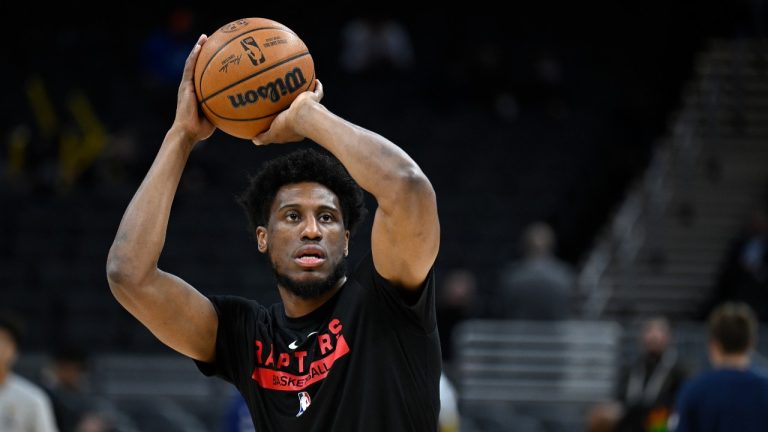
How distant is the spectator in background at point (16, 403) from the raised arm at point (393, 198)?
158 inches

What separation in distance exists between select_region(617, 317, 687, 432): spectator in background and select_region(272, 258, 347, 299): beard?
501 cm

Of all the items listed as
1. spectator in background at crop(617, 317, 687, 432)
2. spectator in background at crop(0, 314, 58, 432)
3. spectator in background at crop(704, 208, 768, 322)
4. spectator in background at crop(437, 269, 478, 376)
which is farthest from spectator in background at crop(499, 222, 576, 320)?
spectator in background at crop(0, 314, 58, 432)

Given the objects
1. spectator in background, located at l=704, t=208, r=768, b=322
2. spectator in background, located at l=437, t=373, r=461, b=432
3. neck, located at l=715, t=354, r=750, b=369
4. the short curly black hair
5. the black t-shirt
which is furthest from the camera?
spectator in background, located at l=704, t=208, r=768, b=322

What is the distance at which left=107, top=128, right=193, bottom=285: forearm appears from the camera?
363 cm

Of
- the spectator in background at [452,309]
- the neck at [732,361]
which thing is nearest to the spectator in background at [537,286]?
the spectator in background at [452,309]

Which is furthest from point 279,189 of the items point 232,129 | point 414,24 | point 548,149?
point 414,24

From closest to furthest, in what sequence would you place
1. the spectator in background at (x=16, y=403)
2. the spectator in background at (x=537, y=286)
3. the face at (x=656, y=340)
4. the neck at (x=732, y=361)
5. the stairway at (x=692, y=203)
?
the neck at (x=732, y=361) < the spectator in background at (x=16, y=403) < the face at (x=656, y=340) < the spectator in background at (x=537, y=286) < the stairway at (x=692, y=203)

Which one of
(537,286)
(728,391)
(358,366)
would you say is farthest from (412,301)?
(537,286)

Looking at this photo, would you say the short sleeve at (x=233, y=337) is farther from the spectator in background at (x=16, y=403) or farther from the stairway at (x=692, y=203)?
the stairway at (x=692, y=203)

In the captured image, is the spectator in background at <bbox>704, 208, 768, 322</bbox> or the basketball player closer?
the basketball player

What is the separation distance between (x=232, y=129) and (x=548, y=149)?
11857 millimetres

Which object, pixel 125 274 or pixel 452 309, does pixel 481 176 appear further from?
pixel 125 274

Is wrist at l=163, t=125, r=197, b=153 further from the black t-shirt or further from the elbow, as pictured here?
the black t-shirt

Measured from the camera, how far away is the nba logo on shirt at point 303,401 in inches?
139
